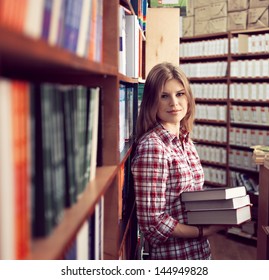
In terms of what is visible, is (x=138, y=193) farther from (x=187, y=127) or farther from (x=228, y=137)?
(x=228, y=137)

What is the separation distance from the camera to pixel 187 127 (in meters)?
1.95

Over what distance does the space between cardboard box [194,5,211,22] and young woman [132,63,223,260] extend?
Answer: 139 inches

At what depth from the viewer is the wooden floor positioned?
3564 mm

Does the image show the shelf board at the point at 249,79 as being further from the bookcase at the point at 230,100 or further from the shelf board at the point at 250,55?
the shelf board at the point at 250,55

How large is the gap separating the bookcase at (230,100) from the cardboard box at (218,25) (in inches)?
13.3

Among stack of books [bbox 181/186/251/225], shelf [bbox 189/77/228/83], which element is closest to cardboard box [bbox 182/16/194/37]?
shelf [bbox 189/77/228/83]

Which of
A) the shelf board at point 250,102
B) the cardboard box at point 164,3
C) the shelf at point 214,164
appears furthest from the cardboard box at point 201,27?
the cardboard box at point 164,3

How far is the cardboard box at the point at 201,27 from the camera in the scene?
505 cm

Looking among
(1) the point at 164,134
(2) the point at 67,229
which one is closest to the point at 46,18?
(2) the point at 67,229

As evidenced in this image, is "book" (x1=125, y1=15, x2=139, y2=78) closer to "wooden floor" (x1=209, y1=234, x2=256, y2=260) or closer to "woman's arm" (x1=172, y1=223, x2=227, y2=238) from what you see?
"woman's arm" (x1=172, y1=223, x2=227, y2=238)
